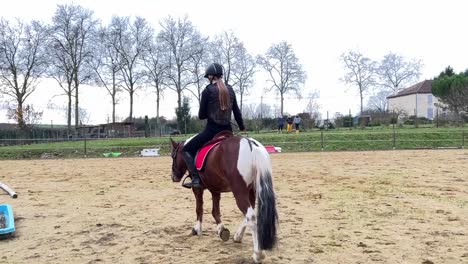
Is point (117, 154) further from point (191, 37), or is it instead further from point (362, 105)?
point (362, 105)

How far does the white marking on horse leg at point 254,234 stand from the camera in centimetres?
464

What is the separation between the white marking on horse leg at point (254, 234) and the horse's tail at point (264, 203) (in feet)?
0.20

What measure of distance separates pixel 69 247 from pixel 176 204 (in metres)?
3.29

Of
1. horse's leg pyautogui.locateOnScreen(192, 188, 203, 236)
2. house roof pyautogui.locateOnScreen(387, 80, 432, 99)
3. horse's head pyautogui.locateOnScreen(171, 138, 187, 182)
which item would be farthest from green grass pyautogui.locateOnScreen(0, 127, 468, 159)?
house roof pyautogui.locateOnScreen(387, 80, 432, 99)

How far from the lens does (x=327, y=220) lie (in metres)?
6.71

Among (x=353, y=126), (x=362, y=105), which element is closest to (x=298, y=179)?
(x=353, y=126)

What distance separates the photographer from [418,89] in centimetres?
6475

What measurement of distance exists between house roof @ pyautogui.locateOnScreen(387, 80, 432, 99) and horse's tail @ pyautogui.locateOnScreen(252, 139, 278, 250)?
66168 mm

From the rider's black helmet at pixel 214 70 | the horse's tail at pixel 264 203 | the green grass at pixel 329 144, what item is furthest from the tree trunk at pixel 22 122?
the horse's tail at pixel 264 203

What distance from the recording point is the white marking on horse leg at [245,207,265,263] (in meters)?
4.64

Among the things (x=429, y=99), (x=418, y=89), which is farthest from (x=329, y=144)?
(x=418, y=89)

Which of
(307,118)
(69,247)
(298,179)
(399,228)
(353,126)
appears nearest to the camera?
(69,247)

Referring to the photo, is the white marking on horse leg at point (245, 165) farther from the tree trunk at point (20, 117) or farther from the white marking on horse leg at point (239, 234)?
the tree trunk at point (20, 117)

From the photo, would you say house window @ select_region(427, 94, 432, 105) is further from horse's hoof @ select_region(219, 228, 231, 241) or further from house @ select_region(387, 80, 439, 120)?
horse's hoof @ select_region(219, 228, 231, 241)
